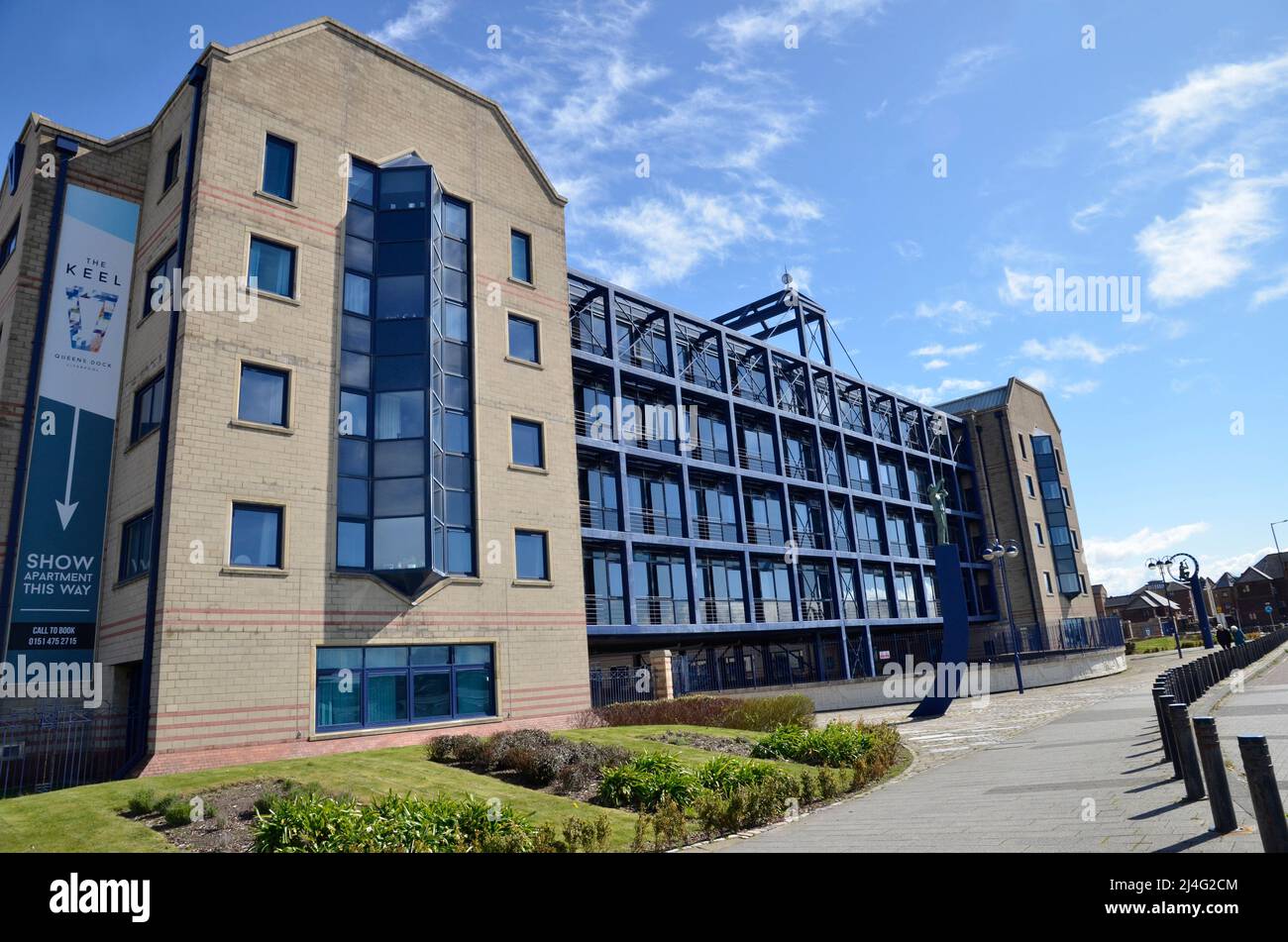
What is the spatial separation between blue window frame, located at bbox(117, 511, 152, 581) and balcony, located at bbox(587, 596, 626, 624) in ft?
46.4

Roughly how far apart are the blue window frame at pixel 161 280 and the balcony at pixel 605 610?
16.1 meters

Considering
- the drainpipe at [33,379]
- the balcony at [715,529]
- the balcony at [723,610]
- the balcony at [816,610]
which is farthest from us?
the balcony at [816,610]

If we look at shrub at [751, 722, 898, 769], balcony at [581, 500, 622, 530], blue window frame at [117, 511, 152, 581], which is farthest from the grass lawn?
balcony at [581, 500, 622, 530]

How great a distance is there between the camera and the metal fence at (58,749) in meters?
16.1

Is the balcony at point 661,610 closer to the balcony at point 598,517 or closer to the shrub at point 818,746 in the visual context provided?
the balcony at point 598,517

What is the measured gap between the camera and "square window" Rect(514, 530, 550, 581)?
23739 millimetres

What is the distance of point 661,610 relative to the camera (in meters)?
32.1

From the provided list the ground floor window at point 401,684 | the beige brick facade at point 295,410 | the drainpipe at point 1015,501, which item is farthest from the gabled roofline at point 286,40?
the drainpipe at point 1015,501

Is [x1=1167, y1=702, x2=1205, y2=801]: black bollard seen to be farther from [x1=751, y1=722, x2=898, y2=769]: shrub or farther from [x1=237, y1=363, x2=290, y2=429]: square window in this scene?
[x1=237, y1=363, x2=290, y2=429]: square window

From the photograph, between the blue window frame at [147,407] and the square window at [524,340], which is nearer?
the blue window frame at [147,407]

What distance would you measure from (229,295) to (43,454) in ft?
20.7

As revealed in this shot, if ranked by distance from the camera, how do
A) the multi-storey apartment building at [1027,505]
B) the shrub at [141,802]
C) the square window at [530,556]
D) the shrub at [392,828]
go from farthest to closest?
the multi-storey apartment building at [1027,505] → the square window at [530,556] → the shrub at [141,802] → the shrub at [392,828]
